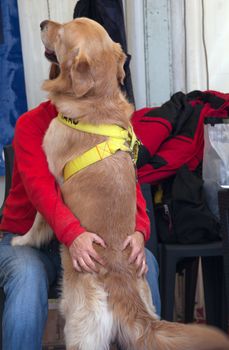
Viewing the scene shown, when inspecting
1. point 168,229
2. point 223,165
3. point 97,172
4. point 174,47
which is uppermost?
point 174,47

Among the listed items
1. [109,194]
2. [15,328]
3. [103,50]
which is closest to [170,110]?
[103,50]

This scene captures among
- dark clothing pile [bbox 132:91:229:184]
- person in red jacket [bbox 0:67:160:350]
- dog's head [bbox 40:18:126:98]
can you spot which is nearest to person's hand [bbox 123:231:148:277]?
person in red jacket [bbox 0:67:160:350]

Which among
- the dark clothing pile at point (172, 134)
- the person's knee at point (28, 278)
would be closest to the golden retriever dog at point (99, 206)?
the person's knee at point (28, 278)

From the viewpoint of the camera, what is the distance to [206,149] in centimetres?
238

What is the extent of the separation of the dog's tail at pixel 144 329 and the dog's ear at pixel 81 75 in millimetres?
592

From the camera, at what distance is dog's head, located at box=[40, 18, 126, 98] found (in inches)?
66.1

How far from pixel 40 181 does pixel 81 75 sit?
374 mm

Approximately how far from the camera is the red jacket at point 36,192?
1651mm

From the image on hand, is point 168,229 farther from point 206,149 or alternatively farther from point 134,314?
point 134,314

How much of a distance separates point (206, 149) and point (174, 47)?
0.70m

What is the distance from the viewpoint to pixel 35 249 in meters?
1.85

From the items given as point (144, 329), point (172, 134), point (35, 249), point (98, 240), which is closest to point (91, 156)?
point (98, 240)

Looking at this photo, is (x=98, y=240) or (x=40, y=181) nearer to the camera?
(x=98, y=240)

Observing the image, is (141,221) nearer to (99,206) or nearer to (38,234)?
(99,206)
